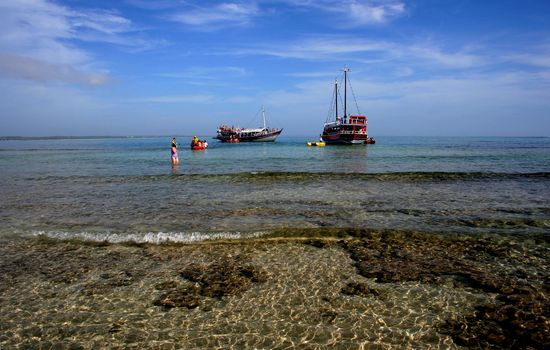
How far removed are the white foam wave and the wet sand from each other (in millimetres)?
546

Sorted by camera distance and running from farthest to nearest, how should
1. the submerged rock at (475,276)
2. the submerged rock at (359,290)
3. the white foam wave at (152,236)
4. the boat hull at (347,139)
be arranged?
the boat hull at (347,139)
the white foam wave at (152,236)
the submerged rock at (359,290)
the submerged rock at (475,276)

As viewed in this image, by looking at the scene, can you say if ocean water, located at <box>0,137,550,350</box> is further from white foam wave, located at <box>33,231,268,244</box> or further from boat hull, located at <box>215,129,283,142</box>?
boat hull, located at <box>215,129,283,142</box>

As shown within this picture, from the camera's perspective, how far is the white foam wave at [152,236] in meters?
10.7

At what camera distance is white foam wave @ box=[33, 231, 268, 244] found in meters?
10.7

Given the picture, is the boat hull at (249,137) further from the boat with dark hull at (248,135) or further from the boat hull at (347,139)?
the boat hull at (347,139)

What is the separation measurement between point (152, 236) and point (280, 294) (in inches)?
217

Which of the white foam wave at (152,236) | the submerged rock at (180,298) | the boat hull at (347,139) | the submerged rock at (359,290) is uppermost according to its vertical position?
the boat hull at (347,139)

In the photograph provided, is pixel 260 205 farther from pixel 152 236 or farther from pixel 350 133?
pixel 350 133

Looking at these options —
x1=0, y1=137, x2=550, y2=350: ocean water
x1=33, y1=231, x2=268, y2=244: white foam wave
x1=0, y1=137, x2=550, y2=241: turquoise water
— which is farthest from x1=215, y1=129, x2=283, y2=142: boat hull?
x1=33, y1=231, x2=268, y2=244: white foam wave

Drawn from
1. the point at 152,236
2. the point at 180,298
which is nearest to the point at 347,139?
the point at 152,236

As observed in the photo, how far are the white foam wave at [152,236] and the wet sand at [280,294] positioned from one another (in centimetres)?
55

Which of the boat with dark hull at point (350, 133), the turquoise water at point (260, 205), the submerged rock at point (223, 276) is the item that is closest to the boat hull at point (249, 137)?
the boat with dark hull at point (350, 133)

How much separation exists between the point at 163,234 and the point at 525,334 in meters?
→ 9.23

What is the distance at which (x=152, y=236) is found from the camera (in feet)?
35.9
